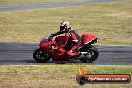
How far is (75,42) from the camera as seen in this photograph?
1881 centimetres

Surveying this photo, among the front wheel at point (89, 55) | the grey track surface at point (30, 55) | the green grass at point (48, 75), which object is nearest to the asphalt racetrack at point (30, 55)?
the grey track surface at point (30, 55)

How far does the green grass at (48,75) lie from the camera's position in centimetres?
1457

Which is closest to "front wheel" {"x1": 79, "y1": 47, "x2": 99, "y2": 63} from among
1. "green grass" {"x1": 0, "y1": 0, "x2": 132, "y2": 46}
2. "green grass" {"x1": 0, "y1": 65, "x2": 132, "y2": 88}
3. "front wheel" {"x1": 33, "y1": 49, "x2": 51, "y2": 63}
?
"green grass" {"x1": 0, "y1": 65, "x2": 132, "y2": 88}

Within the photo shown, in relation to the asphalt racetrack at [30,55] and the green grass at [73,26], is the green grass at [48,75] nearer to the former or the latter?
the asphalt racetrack at [30,55]

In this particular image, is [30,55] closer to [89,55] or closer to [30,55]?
[30,55]

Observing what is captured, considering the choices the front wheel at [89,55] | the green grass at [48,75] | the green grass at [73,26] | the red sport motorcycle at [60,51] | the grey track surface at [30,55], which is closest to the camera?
the green grass at [48,75]

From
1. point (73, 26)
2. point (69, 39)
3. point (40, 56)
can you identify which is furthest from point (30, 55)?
point (73, 26)

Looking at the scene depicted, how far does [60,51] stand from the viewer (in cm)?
1880

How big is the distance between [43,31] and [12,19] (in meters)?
9.56

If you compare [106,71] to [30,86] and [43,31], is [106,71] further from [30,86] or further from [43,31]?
[43,31]

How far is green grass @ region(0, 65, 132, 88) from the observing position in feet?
47.8

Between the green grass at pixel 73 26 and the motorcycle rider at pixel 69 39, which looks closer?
the motorcycle rider at pixel 69 39

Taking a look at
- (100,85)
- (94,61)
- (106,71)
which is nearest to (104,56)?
(94,61)

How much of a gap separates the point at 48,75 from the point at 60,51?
2.82 metres
